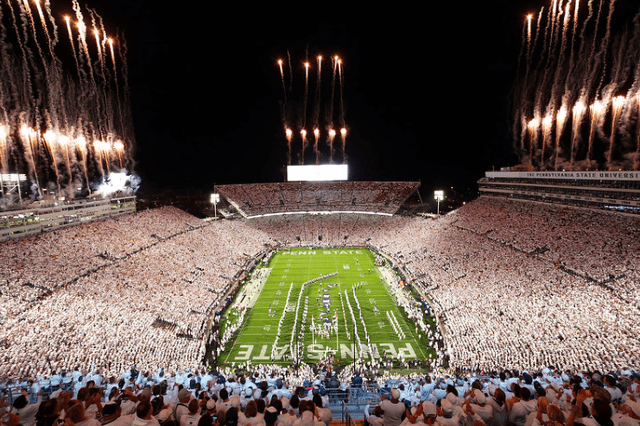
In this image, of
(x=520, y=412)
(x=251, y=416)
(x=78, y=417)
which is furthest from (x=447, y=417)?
(x=78, y=417)

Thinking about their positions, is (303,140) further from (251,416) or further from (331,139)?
(251,416)

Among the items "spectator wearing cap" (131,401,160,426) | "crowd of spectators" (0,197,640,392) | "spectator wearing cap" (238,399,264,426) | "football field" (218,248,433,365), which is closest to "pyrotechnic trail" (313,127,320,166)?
"crowd of spectators" (0,197,640,392)

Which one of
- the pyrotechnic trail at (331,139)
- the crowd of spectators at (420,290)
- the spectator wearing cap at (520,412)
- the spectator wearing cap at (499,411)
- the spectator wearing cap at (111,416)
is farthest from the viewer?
the pyrotechnic trail at (331,139)

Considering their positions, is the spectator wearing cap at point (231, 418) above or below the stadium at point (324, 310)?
above

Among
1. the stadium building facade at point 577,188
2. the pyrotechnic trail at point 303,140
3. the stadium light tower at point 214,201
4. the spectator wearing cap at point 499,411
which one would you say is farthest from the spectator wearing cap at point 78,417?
the pyrotechnic trail at point 303,140

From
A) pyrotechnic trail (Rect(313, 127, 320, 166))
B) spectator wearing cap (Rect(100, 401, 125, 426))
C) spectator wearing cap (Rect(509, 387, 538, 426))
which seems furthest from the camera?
pyrotechnic trail (Rect(313, 127, 320, 166))

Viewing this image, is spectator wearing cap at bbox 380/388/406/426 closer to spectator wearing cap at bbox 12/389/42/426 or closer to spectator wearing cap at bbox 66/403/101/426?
spectator wearing cap at bbox 66/403/101/426

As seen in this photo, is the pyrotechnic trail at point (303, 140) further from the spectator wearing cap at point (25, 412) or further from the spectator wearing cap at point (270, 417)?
the spectator wearing cap at point (270, 417)
